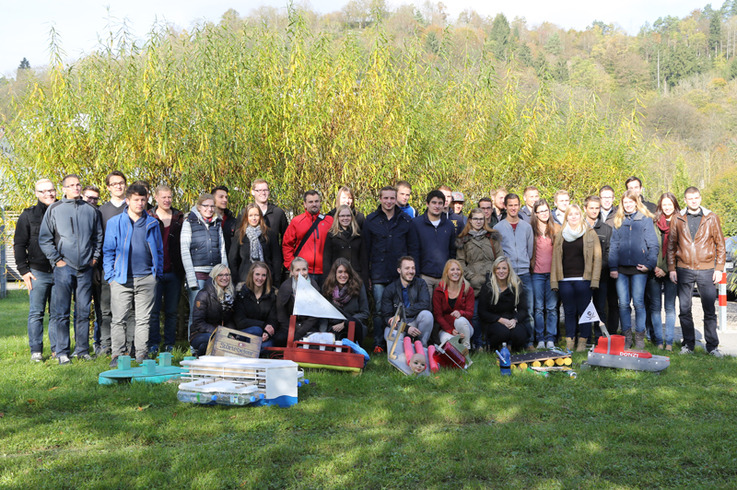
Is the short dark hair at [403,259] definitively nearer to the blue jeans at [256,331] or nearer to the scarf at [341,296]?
the scarf at [341,296]

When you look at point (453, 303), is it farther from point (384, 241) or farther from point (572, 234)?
point (572, 234)

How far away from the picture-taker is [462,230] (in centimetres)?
809

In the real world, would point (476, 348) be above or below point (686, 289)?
below

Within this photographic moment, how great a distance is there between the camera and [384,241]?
755 centimetres

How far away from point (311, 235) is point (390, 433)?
3425mm

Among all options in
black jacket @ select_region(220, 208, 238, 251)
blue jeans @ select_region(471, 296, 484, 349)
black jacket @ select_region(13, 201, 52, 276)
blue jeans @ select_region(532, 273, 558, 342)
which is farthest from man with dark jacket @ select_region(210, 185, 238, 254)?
blue jeans @ select_region(532, 273, 558, 342)

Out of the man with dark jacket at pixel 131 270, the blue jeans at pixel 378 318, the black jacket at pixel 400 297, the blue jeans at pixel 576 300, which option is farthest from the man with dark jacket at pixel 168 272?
the blue jeans at pixel 576 300

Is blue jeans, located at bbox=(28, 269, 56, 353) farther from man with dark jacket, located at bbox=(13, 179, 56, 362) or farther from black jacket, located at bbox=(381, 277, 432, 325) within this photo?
black jacket, located at bbox=(381, 277, 432, 325)

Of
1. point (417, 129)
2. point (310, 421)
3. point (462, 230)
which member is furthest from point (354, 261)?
point (310, 421)

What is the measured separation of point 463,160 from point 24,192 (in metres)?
5.81

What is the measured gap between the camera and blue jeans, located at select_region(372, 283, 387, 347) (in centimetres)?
742

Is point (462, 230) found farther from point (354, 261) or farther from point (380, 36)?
point (380, 36)

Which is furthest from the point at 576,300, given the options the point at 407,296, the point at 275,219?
the point at 275,219

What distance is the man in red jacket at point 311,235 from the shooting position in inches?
296
